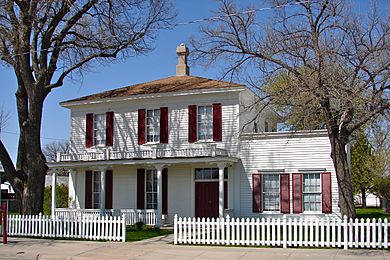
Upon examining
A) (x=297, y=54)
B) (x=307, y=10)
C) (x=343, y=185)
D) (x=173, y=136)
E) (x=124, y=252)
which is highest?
(x=307, y=10)

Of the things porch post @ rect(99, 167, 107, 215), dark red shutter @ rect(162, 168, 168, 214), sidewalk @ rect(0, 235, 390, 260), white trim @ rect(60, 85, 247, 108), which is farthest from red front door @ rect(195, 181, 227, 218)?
sidewalk @ rect(0, 235, 390, 260)

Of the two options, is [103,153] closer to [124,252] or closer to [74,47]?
[74,47]

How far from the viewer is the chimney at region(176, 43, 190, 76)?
31.0 meters

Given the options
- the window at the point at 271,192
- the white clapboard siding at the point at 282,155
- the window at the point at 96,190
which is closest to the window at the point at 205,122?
the white clapboard siding at the point at 282,155

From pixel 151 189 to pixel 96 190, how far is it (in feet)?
11.0

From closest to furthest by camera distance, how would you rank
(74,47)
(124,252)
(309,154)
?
(124,252) < (309,154) < (74,47)

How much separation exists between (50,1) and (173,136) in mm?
9194

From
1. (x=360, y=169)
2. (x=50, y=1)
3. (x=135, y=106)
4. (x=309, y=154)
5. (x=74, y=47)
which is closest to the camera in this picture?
(x=50, y=1)

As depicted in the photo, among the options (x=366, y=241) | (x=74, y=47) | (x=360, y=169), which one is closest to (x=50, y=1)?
(x=74, y=47)

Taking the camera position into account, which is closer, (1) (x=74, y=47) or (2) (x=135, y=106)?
(1) (x=74, y=47)

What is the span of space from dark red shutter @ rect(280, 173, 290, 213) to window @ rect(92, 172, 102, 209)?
9895mm

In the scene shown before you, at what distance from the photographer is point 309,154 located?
928 inches

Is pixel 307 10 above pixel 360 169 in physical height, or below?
above

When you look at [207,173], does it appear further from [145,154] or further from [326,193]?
[326,193]
